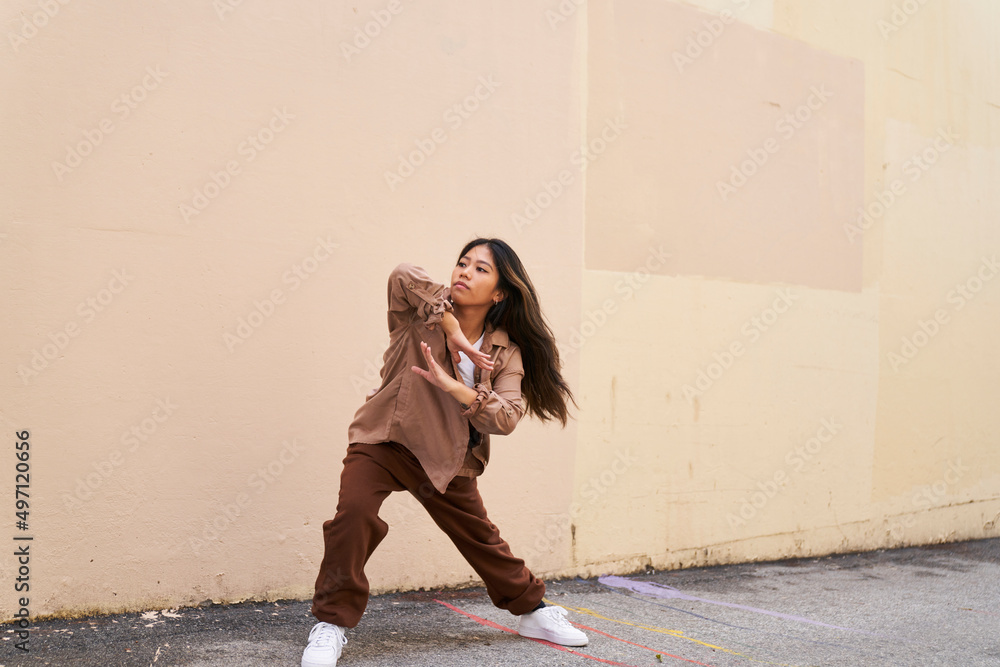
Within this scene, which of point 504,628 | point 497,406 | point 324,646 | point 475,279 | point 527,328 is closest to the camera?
point 324,646

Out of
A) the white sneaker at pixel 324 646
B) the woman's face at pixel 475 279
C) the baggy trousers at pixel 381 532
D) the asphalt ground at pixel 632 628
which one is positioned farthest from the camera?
the woman's face at pixel 475 279

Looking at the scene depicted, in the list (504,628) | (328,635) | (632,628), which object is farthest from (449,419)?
(632,628)

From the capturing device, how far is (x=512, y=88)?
4.23m

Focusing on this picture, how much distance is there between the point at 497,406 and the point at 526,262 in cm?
156

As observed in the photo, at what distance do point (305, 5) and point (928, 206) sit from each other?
4687 millimetres

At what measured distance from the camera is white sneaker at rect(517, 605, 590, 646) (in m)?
3.18

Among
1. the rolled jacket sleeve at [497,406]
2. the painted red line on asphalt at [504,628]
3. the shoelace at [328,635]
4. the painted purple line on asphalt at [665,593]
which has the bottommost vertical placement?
the painted purple line on asphalt at [665,593]

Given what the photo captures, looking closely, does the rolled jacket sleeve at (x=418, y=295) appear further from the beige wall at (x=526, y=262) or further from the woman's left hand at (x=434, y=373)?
the beige wall at (x=526, y=262)

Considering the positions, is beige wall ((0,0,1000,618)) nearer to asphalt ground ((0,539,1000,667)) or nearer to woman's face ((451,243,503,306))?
asphalt ground ((0,539,1000,667))

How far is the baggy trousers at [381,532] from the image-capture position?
9.20ft

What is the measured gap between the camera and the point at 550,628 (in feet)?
10.5

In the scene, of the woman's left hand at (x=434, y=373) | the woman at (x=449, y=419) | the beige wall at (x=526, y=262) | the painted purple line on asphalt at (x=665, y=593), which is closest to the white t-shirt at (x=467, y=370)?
the woman at (x=449, y=419)

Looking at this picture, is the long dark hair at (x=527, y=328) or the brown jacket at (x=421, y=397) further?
the long dark hair at (x=527, y=328)

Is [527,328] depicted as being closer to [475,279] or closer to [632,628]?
[475,279]
